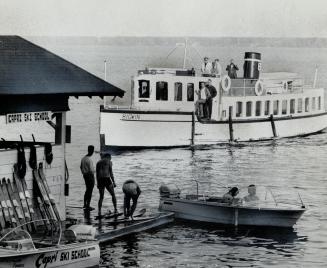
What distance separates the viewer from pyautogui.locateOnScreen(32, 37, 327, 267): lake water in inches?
898

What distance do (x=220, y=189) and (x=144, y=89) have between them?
12.8 metres

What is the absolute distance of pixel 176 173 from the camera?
143ft

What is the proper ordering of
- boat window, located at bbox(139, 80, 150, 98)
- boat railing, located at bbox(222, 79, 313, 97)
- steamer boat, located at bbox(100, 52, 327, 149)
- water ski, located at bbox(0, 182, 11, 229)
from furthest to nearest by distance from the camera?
1. boat railing, located at bbox(222, 79, 313, 97)
2. boat window, located at bbox(139, 80, 150, 98)
3. steamer boat, located at bbox(100, 52, 327, 149)
4. water ski, located at bbox(0, 182, 11, 229)

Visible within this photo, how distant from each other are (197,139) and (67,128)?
28.3 m

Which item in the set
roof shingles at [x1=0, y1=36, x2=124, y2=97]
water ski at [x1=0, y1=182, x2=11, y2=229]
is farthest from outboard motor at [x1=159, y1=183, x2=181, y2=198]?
water ski at [x1=0, y1=182, x2=11, y2=229]

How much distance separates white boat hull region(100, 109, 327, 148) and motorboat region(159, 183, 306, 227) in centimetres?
2154

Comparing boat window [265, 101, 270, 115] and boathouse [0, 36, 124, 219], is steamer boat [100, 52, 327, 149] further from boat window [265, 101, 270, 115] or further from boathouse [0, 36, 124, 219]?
boathouse [0, 36, 124, 219]

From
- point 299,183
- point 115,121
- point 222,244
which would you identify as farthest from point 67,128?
point 115,121

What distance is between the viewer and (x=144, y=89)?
4941 centimetres

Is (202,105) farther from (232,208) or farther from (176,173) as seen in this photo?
(232,208)

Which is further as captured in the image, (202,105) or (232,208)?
(202,105)

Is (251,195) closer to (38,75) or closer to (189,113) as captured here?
(38,75)

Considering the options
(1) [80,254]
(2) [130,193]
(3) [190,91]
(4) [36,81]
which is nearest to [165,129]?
(3) [190,91]

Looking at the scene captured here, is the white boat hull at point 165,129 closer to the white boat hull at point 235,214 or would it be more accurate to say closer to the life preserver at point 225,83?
the life preserver at point 225,83
